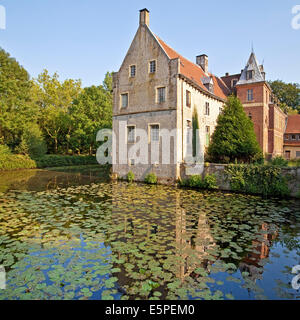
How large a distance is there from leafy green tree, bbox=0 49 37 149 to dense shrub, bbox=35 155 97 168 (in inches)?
181

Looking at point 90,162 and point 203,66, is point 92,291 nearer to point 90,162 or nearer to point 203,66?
point 203,66

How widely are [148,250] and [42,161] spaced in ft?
110

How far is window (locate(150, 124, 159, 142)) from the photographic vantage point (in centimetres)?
2006

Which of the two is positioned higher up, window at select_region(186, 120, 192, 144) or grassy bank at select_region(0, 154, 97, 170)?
window at select_region(186, 120, 192, 144)

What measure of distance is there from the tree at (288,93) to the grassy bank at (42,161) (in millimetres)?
46569

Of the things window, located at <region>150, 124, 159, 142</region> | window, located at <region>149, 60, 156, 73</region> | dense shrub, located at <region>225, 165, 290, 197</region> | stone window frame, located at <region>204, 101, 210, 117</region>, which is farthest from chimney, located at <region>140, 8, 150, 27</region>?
dense shrub, located at <region>225, 165, 290, 197</region>

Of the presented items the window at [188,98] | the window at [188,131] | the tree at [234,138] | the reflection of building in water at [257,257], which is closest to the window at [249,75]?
the tree at [234,138]

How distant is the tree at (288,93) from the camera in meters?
53.9

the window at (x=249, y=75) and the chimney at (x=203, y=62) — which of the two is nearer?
the window at (x=249, y=75)

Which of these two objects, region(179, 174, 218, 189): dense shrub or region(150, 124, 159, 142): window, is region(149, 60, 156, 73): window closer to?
region(150, 124, 159, 142): window

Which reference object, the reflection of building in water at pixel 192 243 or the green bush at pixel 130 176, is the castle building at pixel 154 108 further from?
the reflection of building in water at pixel 192 243

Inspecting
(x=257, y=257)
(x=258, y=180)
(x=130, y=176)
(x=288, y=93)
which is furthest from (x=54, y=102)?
(x=288, y=93)
